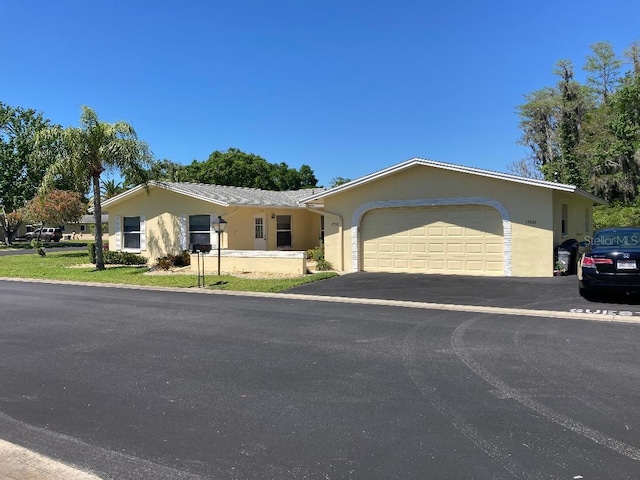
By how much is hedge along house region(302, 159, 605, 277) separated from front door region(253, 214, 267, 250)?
5.20 m

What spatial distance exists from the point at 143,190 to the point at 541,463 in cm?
2208

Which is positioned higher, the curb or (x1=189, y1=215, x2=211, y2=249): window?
(x1=189, y1=215, x2=211, y2=249): window

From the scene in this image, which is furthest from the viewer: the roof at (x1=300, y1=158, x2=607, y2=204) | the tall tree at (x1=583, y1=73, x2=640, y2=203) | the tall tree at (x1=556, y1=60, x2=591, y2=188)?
the tall tree at (x1=556, y1=60, x2=591, y2=188)

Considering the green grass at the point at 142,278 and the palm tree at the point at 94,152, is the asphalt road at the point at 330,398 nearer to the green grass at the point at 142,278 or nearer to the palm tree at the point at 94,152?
the green grass at the point at 142,278

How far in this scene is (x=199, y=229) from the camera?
22.1 m

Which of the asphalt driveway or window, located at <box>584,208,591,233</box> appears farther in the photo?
window, located at <box>584,208,591,233</box>

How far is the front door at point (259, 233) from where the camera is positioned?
22.9 meters

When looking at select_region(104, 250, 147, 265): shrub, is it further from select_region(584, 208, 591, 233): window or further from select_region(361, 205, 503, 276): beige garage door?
select_region(584, 208, 591, 233): window

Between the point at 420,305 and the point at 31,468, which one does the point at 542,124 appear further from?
the point at 31,468

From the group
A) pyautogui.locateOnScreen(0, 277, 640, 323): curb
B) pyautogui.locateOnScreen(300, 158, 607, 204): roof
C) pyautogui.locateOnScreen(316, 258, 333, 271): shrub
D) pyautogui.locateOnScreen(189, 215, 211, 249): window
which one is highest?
pyautogui.locateOnScreen(300, 158, 607, 204): roof

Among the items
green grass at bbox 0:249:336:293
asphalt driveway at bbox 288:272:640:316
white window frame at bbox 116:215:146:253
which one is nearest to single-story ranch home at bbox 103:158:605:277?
asphalt driveway at bbox 288:272:640:316

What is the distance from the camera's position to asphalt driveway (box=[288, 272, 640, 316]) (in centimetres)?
1063

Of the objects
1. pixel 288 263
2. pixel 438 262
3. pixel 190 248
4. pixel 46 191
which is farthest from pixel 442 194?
pixel 46 191

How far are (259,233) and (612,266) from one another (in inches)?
620
